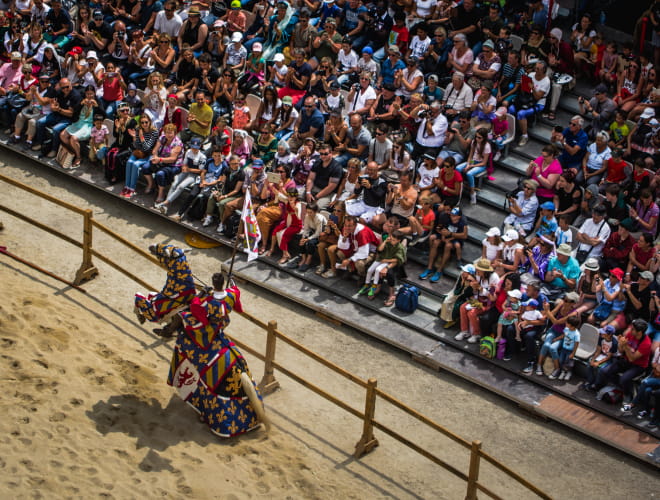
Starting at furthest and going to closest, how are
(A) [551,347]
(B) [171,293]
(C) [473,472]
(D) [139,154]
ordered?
(D) [139,154]
(A) [551,347]
(B) [171,293]
(C) [473,472]

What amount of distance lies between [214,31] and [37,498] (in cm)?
1139

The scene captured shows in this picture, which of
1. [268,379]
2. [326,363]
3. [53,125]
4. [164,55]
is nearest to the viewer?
[326,363]

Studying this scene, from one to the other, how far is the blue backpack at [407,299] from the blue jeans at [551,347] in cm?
198

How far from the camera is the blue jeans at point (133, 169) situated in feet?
55.6

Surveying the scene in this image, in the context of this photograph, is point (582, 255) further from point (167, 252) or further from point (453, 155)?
point (167, 252)

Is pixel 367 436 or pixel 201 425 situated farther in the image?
pixel 367 436

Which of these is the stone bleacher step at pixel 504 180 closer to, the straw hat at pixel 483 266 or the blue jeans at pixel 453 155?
the blue jeans at pixel 453 155

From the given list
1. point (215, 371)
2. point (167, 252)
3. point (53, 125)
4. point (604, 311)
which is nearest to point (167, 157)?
point (53, 125)

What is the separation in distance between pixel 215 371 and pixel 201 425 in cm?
73

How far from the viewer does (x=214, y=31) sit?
1888 cm

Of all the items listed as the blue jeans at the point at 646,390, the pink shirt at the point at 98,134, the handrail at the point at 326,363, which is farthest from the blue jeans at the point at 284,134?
the blue jeans at the point at 646,390

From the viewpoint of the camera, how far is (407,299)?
14320mm

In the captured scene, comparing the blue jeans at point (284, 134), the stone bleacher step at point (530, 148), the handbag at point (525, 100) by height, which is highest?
the handbag at point (525, 100)

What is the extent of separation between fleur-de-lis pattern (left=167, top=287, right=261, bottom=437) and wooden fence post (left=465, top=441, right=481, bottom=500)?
95.7 inches
